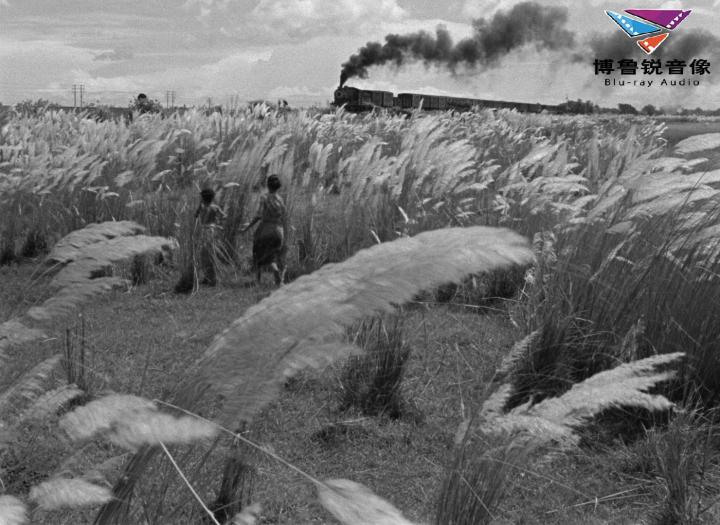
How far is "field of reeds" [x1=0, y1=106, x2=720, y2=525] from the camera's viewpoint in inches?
45.5

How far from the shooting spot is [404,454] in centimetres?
334

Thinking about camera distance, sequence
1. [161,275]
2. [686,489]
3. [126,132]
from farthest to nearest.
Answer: [126,132] < [161,275] < [686,489]

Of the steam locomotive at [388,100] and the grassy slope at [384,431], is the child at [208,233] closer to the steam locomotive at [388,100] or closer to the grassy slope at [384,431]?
the grassy slope at [384,431]

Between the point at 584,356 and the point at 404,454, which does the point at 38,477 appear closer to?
the point at 404,454

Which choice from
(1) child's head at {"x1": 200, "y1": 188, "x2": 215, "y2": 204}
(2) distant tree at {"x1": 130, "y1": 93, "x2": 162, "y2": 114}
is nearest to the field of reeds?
(1) child's head at {"x1": 200, "y1": 188, "x2": 215, "y2": 204}

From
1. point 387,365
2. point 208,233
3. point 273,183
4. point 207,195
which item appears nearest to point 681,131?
point 273,183

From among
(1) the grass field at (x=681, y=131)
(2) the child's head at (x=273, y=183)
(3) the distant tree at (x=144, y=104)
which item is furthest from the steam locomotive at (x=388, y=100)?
(2) the child's head at (x=273, y=183)

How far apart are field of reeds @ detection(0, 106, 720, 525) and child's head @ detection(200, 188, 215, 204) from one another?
0.15m

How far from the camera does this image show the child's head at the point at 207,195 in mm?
6340

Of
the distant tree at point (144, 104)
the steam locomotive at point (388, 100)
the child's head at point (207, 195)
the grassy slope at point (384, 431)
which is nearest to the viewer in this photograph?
the grassy slope at point (384, 431)

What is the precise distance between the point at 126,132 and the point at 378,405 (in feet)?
18.9

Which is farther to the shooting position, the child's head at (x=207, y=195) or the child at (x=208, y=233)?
the child's head at (x=207, y=195)

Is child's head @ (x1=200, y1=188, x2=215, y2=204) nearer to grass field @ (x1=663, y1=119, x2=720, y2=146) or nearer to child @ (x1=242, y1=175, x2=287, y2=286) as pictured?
child @ (x1=242, y1=175, x2=287, y2=286)

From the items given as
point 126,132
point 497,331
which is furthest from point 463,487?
point 126,132
